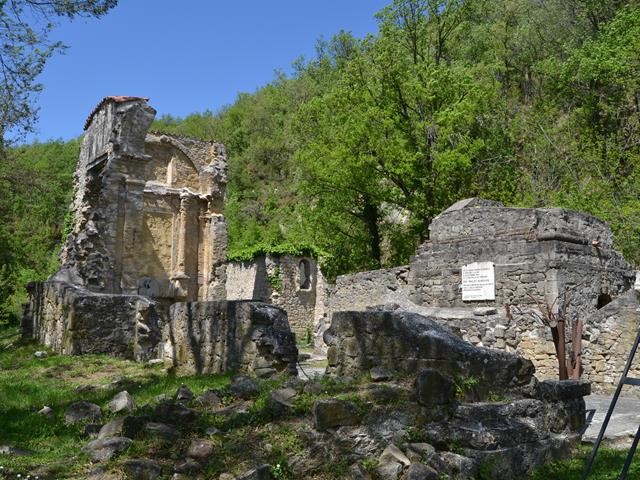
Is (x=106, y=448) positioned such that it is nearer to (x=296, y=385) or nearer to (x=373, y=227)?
(x=296, y=385)

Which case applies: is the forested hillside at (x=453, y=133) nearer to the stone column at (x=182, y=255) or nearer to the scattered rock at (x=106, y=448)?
the stone column at (x=182, y=255)

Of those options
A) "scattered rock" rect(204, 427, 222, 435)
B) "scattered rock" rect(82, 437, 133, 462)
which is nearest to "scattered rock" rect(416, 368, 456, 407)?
"scattered rock" rect(204, 427, 222, 435)

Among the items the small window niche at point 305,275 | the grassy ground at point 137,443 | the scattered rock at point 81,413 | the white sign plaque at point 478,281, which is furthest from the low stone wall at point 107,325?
the small window niche at point 305,275

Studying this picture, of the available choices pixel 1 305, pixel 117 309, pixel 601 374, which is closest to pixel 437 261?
pixel 601 374

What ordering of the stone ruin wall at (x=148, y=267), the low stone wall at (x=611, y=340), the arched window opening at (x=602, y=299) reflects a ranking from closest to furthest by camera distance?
the stone ruin wall at (x=148, y=267)
the low stone wall at (x=611, y=340)
the arched window opening at (x=602, y=299)

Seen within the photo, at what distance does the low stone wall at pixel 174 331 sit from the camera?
28.4 ft

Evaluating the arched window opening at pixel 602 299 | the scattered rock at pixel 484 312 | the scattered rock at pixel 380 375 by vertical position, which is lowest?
the scattered rock at pixel 380 375

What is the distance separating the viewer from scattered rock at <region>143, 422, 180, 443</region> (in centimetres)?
478

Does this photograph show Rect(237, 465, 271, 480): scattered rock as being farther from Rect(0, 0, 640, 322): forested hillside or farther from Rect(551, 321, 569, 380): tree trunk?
Rect(0, 0, 640, 322): forested hillside

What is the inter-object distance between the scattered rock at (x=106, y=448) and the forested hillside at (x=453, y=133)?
19169 millimetres

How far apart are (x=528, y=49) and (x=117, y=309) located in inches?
1158

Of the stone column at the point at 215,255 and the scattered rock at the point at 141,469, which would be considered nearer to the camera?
the scattered rock at the point at 141,469

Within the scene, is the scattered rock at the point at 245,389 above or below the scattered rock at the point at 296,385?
below

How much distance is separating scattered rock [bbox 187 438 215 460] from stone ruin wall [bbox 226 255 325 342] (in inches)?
959
